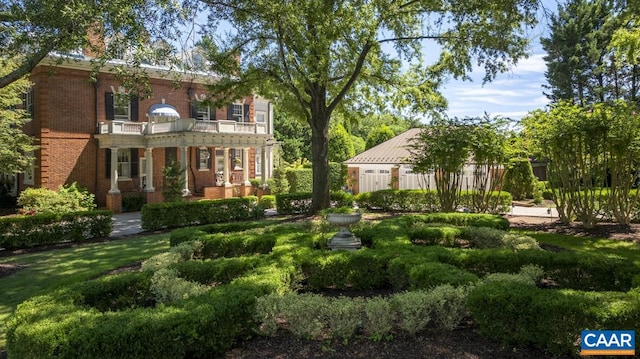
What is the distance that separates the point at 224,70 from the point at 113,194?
1074 centimetres

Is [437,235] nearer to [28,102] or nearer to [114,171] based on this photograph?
[114,171]

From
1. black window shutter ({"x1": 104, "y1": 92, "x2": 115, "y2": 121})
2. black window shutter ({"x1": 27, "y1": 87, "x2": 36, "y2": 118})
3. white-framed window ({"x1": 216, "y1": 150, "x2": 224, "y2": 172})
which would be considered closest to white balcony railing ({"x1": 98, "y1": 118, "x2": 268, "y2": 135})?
black window shutter ({"x1": 104, "y1": 92, "x2": 115, "y2": 121})

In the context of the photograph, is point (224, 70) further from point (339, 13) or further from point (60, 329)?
point (60, 329)

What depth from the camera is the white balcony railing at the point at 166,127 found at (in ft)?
74.0

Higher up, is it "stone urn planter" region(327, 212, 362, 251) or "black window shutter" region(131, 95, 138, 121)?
"black window shutter" region(131, 95, 138, 121)

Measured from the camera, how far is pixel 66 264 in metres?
10.3

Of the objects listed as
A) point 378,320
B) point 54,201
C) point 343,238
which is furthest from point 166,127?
point 378,320

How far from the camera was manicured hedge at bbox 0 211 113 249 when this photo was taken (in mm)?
12625

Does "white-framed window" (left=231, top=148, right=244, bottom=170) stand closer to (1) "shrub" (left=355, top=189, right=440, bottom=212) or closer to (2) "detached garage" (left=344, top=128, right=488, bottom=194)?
(2) "detached garage" (left=344, top=128, right=488, bottom=194)

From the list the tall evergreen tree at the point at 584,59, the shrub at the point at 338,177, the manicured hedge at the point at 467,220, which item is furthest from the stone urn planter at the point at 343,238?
the tall evergreen tree at the point at 584,59

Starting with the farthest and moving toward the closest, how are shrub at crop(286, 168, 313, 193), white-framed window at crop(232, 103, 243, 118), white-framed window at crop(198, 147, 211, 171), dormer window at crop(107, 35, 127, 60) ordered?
shrub at crop(286, 168, 313, 193), white-framed window at crop(232, 103, 243, 118), white-framed window at crop(198, 147, 211, 171), dormer window at crop(107, 35, 127, 60)

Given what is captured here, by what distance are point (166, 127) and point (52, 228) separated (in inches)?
434

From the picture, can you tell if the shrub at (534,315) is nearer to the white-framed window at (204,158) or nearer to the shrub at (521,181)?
the shrub at (521,181)

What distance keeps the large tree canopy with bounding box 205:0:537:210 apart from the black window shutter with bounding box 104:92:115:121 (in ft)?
32.4
